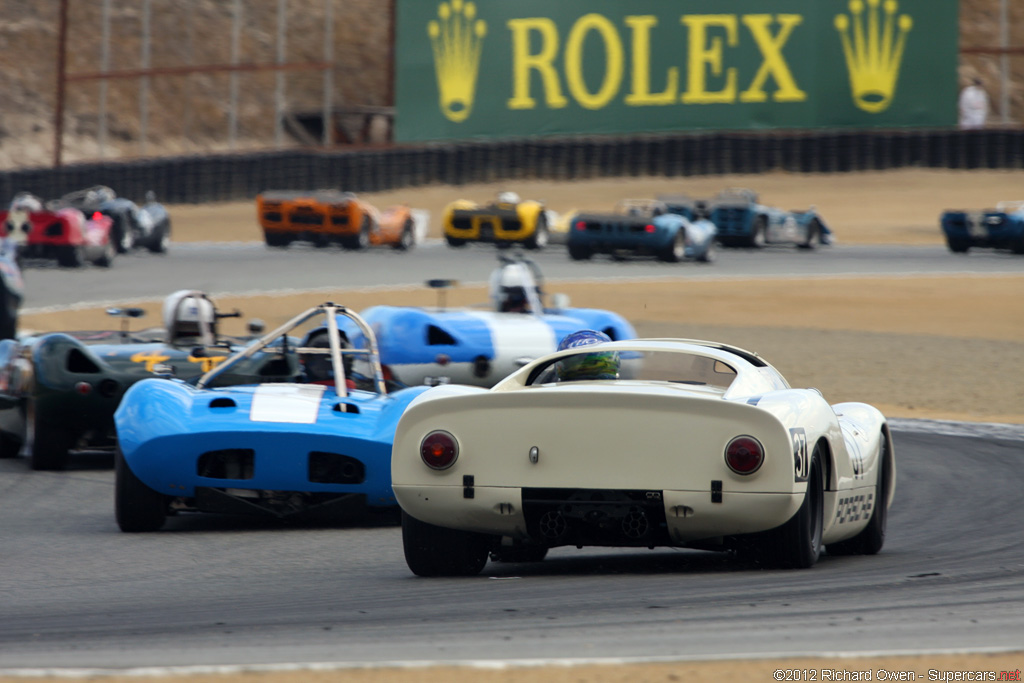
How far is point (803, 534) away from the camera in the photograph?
5.42 metres

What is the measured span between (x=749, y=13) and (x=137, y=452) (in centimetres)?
3790

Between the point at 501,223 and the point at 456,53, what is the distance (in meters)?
16.3

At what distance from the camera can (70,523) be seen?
7434mm

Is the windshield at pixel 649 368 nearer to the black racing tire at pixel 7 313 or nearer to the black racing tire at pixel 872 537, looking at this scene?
the black racing tire at pixel 872 537

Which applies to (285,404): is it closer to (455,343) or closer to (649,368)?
(649,368)

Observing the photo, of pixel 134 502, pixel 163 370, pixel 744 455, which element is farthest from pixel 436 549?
pixel 163 370

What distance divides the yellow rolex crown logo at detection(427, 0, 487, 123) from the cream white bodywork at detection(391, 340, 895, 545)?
39.5m

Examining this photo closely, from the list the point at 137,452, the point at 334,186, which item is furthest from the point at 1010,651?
the point at 334,186

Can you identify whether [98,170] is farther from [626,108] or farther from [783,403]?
[783,403]

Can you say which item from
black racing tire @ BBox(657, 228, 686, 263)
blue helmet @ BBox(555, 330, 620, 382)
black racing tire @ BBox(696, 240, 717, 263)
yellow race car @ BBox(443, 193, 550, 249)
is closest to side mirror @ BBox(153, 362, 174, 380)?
blue helmet @ BBox(555, 330, 620, 382)

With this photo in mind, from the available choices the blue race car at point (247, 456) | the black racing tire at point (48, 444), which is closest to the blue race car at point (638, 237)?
the black racing tire at point (48, 444)

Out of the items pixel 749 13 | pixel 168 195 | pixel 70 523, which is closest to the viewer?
pixel 70 523

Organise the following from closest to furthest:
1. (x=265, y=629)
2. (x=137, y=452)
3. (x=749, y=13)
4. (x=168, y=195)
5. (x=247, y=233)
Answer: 1. (x=265, y=629)
2. (x=137, y=452)
3. (x=247, y=233)
4. (x=168, y=195)
5. (x=749, y=13)

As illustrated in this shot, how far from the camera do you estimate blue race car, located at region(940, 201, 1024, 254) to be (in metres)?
28.8
